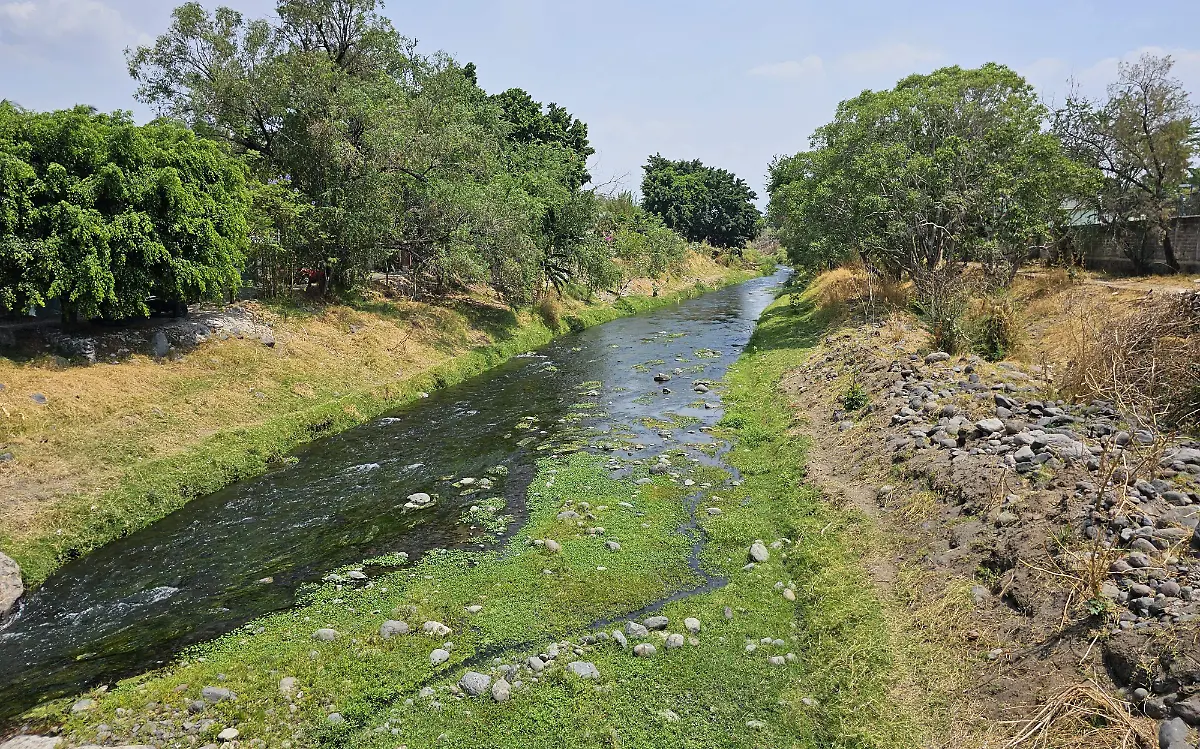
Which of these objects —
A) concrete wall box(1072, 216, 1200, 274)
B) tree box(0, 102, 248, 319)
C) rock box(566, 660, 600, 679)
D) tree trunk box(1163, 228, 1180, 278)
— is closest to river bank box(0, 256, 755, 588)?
tree box(0, 102, 248, 319)

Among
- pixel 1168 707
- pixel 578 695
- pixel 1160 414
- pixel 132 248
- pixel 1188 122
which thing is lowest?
pixel 578 695

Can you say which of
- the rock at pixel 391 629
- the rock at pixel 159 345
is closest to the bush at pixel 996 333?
the rock at pixel 391 629

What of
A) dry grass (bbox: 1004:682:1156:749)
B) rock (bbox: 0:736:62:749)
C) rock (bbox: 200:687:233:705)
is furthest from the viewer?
rock (bbox: 200:687:233:705)

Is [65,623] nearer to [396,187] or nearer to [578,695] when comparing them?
[578,695]

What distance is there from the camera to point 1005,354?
1877 centimetres

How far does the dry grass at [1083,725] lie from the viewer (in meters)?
6.28

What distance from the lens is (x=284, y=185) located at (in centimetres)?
2923

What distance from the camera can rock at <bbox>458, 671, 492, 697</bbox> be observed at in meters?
8.59

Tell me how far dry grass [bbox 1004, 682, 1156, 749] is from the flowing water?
9500 millimetres

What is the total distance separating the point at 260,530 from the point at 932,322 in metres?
20.8

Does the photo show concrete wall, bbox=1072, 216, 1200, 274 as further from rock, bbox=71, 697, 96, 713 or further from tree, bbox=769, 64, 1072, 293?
rock, bbox=71, 697, 96, 713

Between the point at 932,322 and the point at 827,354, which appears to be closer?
the point at 932,322

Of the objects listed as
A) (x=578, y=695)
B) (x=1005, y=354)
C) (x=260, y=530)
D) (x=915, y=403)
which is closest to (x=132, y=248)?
(x=260, y=530)

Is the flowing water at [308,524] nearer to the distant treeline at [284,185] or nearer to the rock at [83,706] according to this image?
the rock at [83,706]
